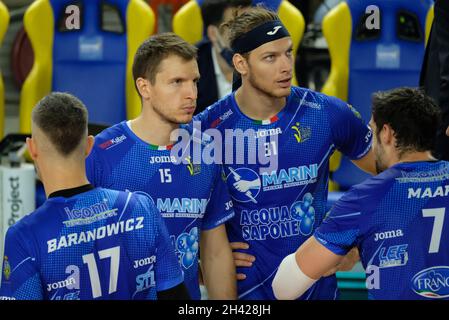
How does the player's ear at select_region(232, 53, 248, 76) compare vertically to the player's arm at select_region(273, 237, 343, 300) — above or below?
above

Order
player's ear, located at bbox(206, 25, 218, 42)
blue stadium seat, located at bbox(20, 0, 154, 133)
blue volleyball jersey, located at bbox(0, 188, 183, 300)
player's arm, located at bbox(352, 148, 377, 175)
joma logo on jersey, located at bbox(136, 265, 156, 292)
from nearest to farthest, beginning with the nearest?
blue volleyball jersey, located at bbox(0, 188, 183, 300) < joma logo on jersey, located at bbox(136, 265, 156, 292) < player's arm, located at bbox(352, 148, 377, 175) < player's ear, located at bbox(206, 25, 218, 42) < blue stadium seat, located at bbox(20, 0, 154, 133)

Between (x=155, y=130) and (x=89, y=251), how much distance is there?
93 cm

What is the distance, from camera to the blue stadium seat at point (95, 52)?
6758 mm

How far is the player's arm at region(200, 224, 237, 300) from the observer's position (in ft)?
13.5

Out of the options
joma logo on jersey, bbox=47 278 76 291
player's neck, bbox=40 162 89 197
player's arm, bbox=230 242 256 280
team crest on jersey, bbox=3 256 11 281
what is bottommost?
player's arm, bbox=230 242 256 280

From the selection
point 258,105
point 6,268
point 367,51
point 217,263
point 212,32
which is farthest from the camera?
point 367,51

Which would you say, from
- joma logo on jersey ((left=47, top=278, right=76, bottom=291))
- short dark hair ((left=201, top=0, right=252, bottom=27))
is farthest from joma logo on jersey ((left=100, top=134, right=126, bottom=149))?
short dark hair ((left=201, top=0, right=252, bottom=27))

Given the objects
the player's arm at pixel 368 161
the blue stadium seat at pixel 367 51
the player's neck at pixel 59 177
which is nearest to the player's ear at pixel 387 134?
the player's arm at pixel 368 161

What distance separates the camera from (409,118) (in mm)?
3494

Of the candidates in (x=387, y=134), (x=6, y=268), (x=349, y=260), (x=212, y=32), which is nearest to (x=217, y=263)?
(x=349, y=260)

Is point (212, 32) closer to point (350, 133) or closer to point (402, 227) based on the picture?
point (350, 133)

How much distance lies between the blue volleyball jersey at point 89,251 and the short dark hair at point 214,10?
3.25 meters

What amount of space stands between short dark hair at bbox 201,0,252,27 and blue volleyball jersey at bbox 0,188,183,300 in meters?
3.25

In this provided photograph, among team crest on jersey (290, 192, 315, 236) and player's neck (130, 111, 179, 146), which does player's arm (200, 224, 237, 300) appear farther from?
player's neck (130, 111, 179, 146)
